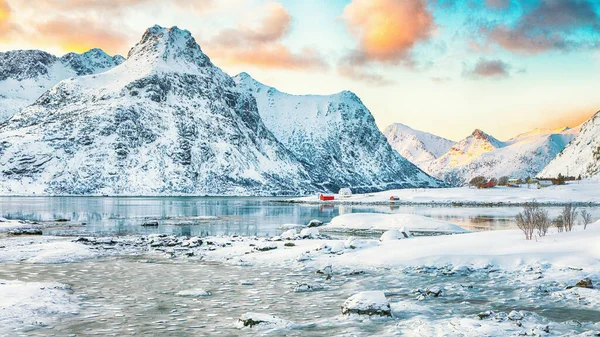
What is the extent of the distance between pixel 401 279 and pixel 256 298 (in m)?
6.71

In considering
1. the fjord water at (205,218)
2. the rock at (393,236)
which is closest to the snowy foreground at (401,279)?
the rock at (393,236)

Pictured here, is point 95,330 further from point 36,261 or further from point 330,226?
point 330,226

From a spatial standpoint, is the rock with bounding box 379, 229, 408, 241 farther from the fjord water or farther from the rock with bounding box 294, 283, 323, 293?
the fjord water

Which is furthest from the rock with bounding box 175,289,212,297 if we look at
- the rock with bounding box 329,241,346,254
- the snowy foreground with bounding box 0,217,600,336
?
the rock with bounding box 329,241,346,254

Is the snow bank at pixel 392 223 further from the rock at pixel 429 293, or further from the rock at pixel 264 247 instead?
the rock at pixel 429 293

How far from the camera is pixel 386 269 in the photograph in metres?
22.5

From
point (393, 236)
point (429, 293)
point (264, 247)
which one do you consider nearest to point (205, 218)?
point (264, 247)

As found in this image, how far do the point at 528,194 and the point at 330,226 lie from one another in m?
96.4

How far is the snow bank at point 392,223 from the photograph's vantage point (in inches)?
1837

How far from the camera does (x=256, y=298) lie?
1667cm

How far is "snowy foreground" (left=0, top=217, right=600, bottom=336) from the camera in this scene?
13.0m

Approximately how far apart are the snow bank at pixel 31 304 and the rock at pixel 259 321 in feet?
18.0

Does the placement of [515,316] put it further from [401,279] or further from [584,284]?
[401,279]

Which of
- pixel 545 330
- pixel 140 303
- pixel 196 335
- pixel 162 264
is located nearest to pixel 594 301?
pixel 545 330
